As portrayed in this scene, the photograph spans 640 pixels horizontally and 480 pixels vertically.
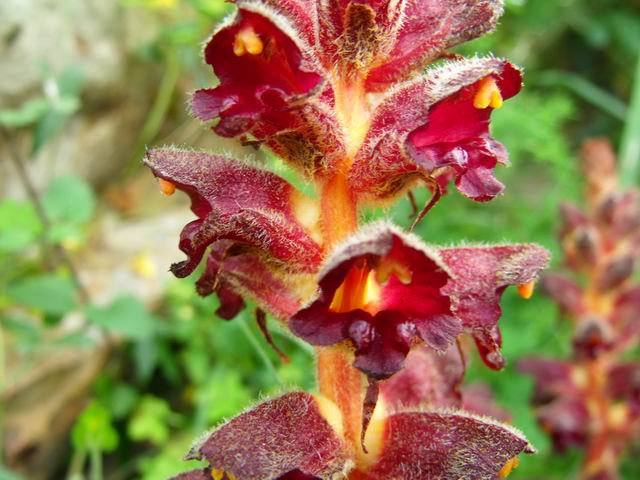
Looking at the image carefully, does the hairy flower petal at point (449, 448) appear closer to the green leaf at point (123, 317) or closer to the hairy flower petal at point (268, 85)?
the hairy flower petal at point (268, 85)

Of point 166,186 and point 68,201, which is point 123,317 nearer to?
point 68,201

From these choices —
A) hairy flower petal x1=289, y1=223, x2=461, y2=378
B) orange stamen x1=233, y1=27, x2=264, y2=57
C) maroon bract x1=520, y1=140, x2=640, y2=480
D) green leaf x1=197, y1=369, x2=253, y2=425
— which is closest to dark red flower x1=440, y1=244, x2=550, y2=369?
hairy flower petal x1=289, y1=223, x2=461, y2=378

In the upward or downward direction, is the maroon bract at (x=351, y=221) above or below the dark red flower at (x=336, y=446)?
above

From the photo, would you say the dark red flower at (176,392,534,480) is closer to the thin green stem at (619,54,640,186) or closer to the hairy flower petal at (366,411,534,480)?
the hairy flower petal at (366,411,534,480)

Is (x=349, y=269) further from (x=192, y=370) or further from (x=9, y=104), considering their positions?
(x=9, y=104)

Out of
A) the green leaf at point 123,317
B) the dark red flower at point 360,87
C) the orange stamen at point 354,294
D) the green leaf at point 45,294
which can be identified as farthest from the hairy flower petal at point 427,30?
the green leaf at point 45,294

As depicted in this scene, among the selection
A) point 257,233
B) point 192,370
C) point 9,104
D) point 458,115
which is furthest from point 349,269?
point 9,104

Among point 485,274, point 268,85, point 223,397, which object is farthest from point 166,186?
point 223,397
